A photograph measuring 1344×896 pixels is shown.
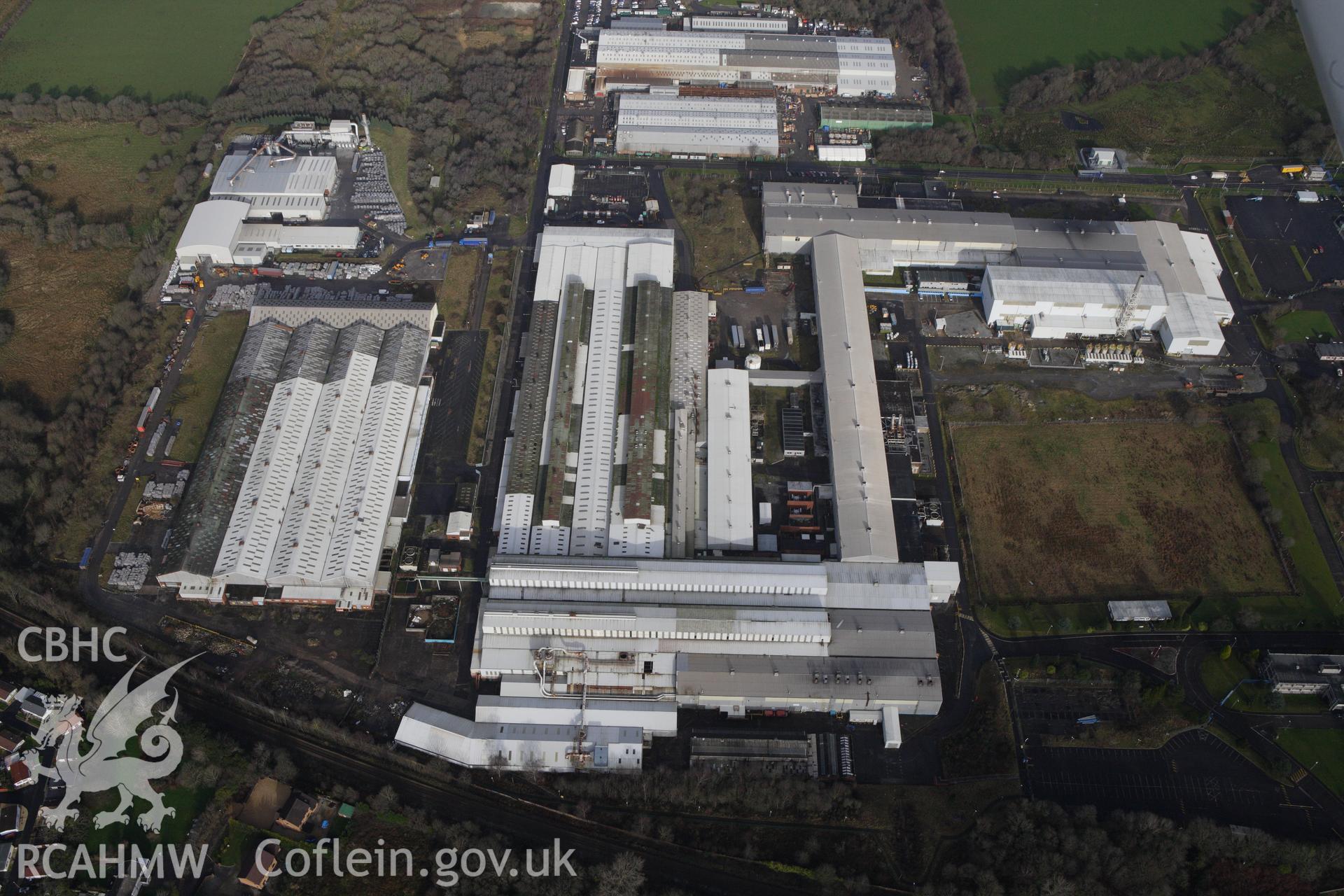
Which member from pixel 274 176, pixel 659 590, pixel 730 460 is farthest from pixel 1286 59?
pixel 274 176

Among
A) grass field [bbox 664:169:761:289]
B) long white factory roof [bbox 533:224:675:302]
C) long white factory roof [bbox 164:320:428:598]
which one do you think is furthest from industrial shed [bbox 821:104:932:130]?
long white factory roof [bbox 164:320:428:598]

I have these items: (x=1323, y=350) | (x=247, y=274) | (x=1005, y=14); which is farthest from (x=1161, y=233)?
(x=247, y=274)

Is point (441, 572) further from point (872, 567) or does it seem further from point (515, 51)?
point (515, 51)

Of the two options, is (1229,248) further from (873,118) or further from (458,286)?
(458,286)

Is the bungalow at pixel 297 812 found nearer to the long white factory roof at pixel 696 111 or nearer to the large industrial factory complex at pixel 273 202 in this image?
the large industrial factory complex at pixel 273 202

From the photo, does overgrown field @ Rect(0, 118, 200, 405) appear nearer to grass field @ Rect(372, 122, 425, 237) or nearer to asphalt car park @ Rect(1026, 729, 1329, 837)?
grass field @ Rect(372, 122, 425, 237)
